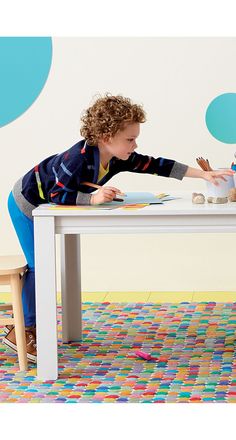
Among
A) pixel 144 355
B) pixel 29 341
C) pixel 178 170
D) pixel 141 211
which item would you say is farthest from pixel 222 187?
pixel 29 341

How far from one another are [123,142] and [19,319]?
29.0 inches

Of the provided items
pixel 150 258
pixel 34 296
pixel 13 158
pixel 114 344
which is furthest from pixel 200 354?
pixel 13 158

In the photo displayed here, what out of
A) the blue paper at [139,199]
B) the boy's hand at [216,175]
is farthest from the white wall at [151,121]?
the boy's hand at [216,175]

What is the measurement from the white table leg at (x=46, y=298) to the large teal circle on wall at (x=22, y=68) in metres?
2.04

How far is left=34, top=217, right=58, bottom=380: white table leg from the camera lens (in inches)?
131

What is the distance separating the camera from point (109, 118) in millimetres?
3436

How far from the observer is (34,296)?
3639mm

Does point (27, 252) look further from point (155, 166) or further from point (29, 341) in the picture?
point (155, 166)

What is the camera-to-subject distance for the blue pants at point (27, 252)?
3.64m

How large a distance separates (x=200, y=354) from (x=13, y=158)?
2012 mm

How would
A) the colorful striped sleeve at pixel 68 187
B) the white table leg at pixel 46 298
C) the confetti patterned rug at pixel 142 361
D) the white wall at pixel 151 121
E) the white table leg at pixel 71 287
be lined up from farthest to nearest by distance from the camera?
1. the white wall at pixel 151 121
2. the white table leg at pixel 71 287
3. the colorful striped sleeve at pixel 68 187
4. the white table leg at pixel 46 298
5. the confetti patterned rug at pixel 142 361

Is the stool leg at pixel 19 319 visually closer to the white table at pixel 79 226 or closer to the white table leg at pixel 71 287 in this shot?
the white table at pixel 79 226

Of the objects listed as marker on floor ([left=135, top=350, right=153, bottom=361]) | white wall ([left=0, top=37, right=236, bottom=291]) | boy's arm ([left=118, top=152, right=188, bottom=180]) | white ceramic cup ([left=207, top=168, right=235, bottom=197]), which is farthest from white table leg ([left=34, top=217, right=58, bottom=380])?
white wall ([left=0, top=37, right=236, bottom=291])

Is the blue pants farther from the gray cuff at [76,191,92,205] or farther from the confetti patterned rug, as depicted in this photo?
the gray cuff at [76,191,92,205]
